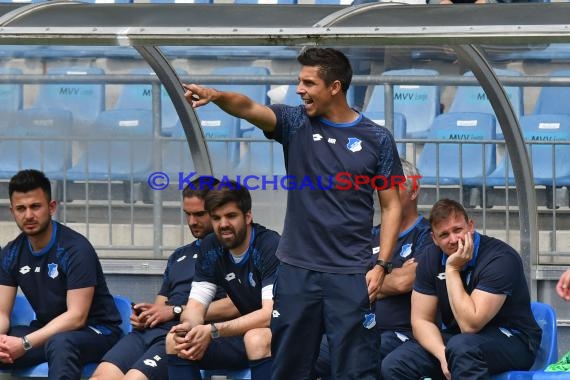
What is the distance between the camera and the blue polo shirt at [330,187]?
508 cm

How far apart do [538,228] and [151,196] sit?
2373 millimetres

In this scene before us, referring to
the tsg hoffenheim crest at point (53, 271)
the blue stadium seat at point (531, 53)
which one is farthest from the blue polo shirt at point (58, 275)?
the blue stadium seat at point (531, 53)

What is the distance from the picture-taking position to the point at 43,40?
542 centimetres

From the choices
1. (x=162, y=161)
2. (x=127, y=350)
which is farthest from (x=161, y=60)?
(x=127, y=350)

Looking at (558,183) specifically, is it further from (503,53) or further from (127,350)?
(127,350)

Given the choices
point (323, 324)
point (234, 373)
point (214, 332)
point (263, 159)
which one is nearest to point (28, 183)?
point (214, 332)

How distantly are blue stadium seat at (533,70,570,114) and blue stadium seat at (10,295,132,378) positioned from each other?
2816mm

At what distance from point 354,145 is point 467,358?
1.07 m

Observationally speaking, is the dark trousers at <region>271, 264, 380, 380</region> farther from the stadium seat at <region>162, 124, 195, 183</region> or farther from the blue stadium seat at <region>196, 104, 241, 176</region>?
the stadium seat at <region>162, 124, 195, 183</region>

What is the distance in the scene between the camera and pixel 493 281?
5465 mm

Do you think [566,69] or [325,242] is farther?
[566,69]

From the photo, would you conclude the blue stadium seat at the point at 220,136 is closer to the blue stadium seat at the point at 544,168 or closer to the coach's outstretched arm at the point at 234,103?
the blue stadium seat at the point at 544,168

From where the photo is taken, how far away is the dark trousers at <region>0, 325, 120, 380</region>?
592cm

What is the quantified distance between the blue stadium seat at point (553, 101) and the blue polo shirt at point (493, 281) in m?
2.02
